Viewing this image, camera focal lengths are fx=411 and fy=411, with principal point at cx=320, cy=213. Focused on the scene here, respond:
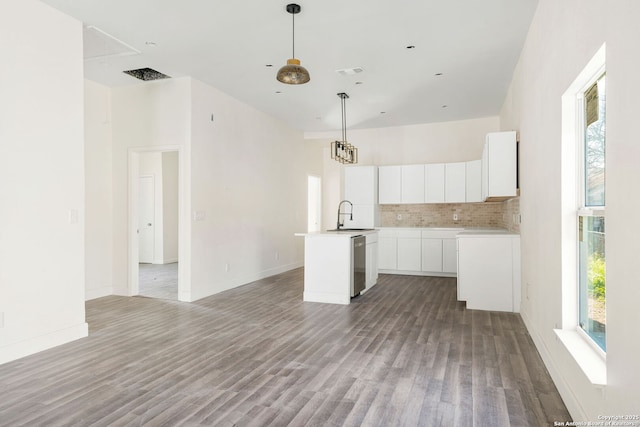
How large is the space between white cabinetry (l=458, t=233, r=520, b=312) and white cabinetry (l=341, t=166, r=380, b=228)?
3.09 m

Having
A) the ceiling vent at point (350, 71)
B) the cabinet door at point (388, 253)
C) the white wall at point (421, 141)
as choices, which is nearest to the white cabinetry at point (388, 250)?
the cabinet door at point (388, 253)

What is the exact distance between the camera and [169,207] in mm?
10047

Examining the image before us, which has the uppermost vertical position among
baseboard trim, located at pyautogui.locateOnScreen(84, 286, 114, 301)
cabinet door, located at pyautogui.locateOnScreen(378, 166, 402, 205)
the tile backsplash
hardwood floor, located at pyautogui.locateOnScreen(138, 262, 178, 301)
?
cabinet door, located at pyautogui.locateOnScreen(378, 166, 402, 205)

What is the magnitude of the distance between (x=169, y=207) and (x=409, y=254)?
5881 mm

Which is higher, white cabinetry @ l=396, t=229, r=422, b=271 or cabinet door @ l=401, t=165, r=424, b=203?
cabinet door @ l=401, t=165, r=424, b=203

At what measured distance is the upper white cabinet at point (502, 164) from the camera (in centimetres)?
498

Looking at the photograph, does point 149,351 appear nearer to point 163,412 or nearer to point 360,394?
point 163,412

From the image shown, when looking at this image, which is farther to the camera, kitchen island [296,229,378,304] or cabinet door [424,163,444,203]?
cabinet door [424,163,444,203]

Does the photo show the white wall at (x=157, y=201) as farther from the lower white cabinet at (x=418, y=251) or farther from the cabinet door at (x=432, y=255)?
the cabinet door at (x=432, y=255)

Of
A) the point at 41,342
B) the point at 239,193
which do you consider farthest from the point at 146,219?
the point at 41,342

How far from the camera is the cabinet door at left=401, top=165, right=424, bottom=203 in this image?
26.4ft

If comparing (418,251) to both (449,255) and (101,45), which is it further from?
(101,45)

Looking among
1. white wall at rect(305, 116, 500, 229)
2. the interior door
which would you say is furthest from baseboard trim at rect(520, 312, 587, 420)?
the interior door

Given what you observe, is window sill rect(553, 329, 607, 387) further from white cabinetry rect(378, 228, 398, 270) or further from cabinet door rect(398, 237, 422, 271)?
white cabinetry rect(378, 228, 398, 270)
